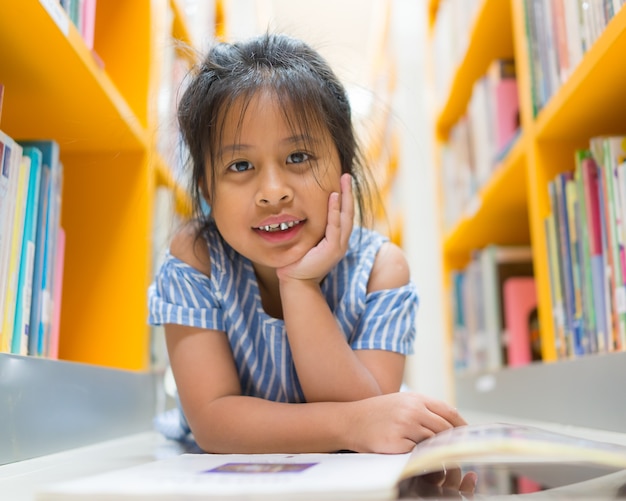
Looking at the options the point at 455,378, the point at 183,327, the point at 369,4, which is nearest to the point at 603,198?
the point at 183,327

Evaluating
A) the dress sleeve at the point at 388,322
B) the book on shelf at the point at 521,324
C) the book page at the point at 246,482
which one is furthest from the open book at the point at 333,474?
the book on shelf at the point at 521,324

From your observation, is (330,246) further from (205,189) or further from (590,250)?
(590,250)

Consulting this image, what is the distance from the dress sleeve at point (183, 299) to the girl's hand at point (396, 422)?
0.85 ft

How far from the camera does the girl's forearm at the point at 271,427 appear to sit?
0.62m

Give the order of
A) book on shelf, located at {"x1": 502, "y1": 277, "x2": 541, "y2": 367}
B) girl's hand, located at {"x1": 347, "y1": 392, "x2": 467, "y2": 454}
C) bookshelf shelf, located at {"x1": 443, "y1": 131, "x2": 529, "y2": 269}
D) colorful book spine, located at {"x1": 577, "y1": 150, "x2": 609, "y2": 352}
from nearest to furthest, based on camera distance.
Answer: girl's hand, located at {"x1": 347, "y1": 392, "x2": 467, "y2": 454} → colorful book spine, located at {"x1": 577, "y1": 150, "x2": 609, "y2": 352} → bookshelf shelf, located at {"x1": 443, "y1": 131, "x2": 529, "y2": 269} → book on shelf, located at {"x1": 502, "y1": 277, "x2": 541, "y2": 367}

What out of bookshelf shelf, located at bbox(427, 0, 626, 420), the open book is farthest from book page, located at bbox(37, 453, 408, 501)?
bookshelf shelf, located at bbox(427, 0, 626, 420)

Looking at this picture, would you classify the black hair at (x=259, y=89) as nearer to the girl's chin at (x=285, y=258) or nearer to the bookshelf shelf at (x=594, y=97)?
the girl's chin at (x=285, y=258)

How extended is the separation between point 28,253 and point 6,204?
0.09m

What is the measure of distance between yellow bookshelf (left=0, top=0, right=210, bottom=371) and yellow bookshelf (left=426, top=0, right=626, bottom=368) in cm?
68

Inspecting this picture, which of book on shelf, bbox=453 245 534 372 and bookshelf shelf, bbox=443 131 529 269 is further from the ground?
bookshelf shelf, bbox=443 131 529 269

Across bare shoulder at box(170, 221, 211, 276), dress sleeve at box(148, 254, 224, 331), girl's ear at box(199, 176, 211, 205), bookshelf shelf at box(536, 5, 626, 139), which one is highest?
bookshelf shelf at box(536, 5, 626, 139)

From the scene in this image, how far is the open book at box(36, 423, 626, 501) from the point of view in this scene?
0.37m

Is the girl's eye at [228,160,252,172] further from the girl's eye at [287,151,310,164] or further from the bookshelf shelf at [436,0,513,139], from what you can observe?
the bookshelf shelf at [436,0,513,139]

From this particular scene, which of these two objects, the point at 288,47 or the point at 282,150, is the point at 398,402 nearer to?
the point at 282,150
